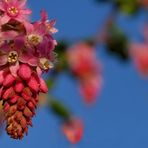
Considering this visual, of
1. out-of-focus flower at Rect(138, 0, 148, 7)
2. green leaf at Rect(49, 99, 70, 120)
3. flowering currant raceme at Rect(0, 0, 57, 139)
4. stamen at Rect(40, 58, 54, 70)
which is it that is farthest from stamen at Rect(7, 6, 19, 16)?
out-of-focus flower at Rect(138, 0, 148, 7)

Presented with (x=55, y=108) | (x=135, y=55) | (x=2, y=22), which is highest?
(x=135, y=55)

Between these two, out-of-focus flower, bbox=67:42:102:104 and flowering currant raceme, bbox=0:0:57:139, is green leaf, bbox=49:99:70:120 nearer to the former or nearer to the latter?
out-of-focus flower, bbox=67:42:102:104

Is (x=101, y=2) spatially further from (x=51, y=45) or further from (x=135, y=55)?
(x=51, y=45)

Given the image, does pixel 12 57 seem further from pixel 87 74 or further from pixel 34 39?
pixel 87 74

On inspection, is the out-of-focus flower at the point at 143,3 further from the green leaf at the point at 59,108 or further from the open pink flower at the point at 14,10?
the open pink flower at the point at 14,10

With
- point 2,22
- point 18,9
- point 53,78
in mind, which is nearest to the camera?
point 2,22

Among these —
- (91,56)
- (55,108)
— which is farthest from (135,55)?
(55,108)

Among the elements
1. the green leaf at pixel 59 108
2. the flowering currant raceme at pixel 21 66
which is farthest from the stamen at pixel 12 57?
the green leaf at pixel 59 108
